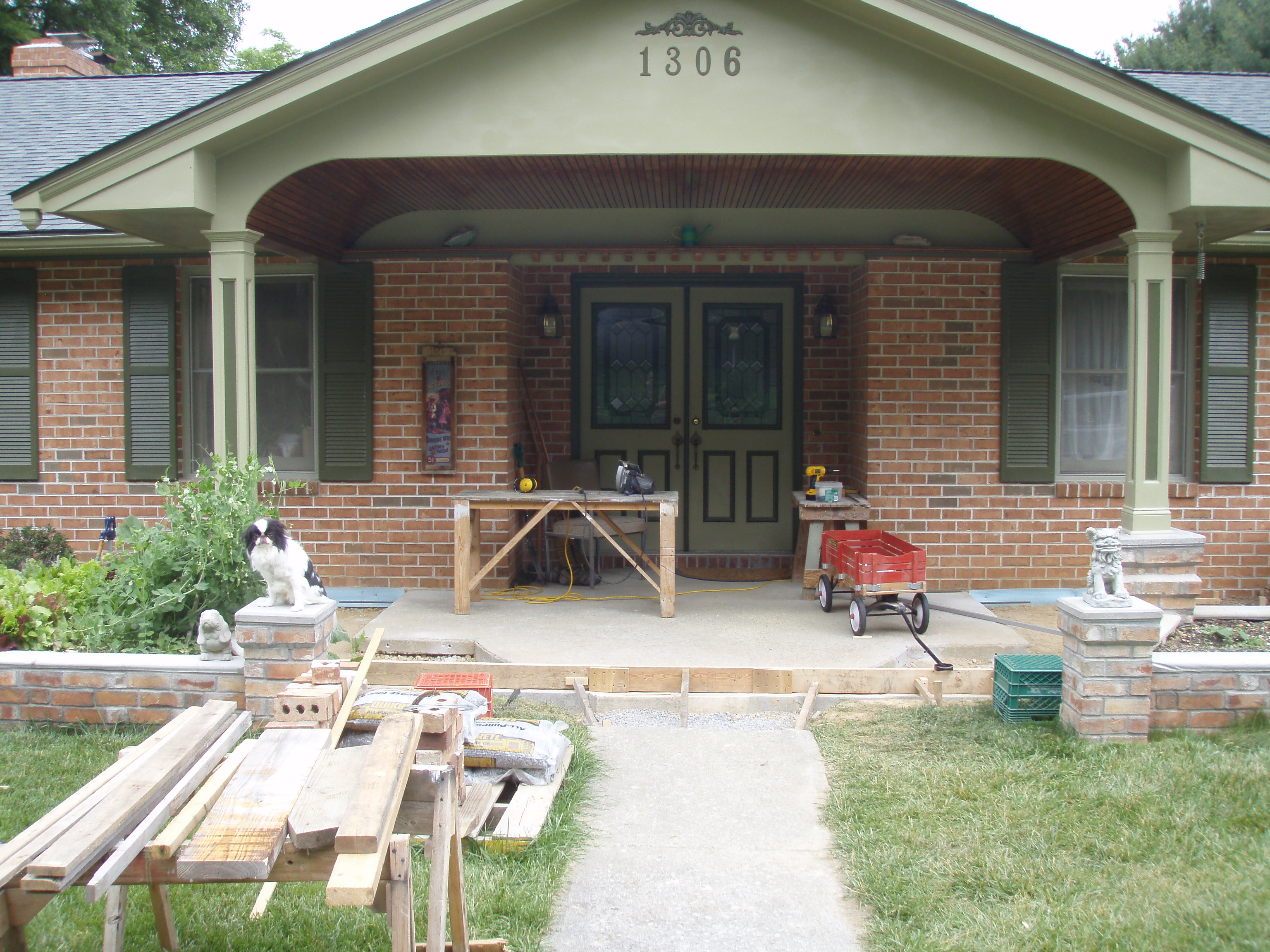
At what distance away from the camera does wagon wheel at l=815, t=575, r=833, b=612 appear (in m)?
6.87

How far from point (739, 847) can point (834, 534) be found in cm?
374

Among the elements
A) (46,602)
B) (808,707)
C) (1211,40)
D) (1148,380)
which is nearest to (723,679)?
(808,707)

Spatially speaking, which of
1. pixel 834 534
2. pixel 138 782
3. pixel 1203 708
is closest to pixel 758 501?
pixel 834 534

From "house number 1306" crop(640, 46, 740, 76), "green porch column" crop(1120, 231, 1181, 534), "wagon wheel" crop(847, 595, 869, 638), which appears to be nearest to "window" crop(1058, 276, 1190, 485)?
"green porch column" crop(1120, 231, 1181, 534)

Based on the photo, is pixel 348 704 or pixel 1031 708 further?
pixel 1031 708

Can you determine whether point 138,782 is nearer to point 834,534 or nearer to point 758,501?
point 834,534

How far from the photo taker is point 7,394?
788 cm

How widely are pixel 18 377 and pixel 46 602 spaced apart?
3.28 m

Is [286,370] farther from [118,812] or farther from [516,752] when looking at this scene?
[118,812]

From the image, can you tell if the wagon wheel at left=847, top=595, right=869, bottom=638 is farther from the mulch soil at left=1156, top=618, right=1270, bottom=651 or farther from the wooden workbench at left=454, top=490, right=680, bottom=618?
the mulch soil at left=1156, top=618, right=1270, bottom=651

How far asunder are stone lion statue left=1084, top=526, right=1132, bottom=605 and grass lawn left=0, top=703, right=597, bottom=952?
99.7 inches

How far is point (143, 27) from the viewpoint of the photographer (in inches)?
886

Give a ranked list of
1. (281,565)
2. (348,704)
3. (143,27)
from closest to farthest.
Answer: (348,704)
(281,565)
(143,27)

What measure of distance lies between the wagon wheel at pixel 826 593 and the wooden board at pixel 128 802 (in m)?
4.62
